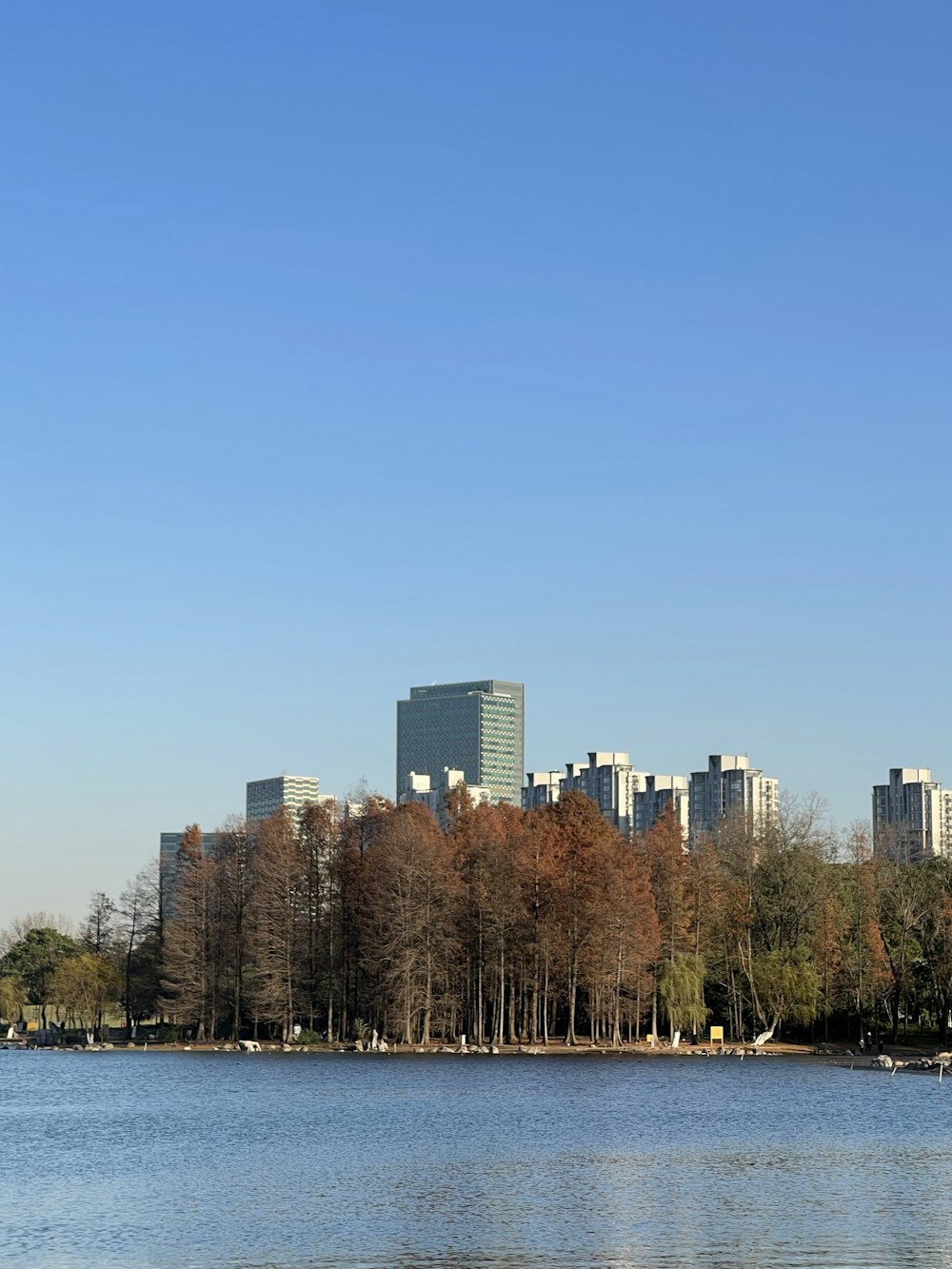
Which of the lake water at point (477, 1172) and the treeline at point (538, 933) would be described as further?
the treeline at point (538, 933)

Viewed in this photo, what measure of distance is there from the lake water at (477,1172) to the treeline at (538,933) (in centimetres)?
2204

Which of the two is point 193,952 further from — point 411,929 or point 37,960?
point 37,960

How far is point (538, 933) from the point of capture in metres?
103

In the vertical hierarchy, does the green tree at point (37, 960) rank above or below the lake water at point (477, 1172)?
above

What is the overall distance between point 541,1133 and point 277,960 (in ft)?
185

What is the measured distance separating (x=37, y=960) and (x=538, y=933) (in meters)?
48.0

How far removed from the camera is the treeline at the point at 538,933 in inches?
4090

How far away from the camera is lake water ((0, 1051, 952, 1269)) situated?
33.1 meters

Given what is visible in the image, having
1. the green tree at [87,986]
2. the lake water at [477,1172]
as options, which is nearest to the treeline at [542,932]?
the green tree at [87,986]

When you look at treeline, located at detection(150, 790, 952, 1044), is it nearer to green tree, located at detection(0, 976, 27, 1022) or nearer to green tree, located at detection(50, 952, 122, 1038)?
green tree, located at detection(50, 952, 122, 1038)

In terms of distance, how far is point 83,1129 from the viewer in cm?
5803

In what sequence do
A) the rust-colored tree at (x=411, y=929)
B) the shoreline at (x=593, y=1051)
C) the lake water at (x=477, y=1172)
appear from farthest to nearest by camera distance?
1. the rust-colored tree at (x=411, y=929)
2. the shoreline at (x=593, y=1051)
3. the lake water at (x=477, y=1172)

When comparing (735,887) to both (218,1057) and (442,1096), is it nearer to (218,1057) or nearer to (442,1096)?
(218,1057)

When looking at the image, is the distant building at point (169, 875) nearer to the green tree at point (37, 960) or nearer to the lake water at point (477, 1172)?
the green tree at point (37, 960)
